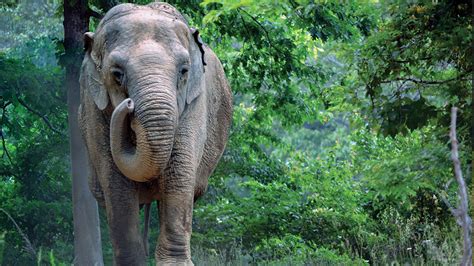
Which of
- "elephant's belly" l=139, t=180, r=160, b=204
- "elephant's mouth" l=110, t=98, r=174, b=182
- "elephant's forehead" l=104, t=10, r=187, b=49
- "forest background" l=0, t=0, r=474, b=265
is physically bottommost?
"forest background" l=0, t=0, r=474, b=265

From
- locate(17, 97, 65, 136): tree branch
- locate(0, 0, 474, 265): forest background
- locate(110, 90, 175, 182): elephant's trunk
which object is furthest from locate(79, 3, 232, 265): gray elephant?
locate(17, 97, 65, 136): tree branch

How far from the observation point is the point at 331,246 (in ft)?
48.9

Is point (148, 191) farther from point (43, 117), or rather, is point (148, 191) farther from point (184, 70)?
point (43, 117)

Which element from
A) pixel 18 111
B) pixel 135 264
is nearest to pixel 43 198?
pixel 18 111

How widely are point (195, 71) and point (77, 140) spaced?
5.18 m

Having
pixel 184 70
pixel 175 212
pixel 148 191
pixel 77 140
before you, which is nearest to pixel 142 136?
pixel 184 70

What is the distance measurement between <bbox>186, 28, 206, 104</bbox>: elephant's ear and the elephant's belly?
798 millimetres

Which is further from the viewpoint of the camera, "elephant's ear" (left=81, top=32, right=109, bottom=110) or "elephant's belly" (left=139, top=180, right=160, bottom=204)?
"elephant's belly" (left=139, top=180, right=160, bottom=204)

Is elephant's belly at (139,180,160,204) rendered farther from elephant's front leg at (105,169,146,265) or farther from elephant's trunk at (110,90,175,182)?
elephant's trunk at (110,90,175,182)

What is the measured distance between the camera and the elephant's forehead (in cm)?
891

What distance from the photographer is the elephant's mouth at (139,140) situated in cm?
827

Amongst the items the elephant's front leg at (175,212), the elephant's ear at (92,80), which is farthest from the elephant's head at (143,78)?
the elephant's front leg at (175,212)

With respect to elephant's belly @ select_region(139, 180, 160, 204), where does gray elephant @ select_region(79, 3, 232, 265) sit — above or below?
above

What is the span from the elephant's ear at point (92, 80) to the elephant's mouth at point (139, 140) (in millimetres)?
498
